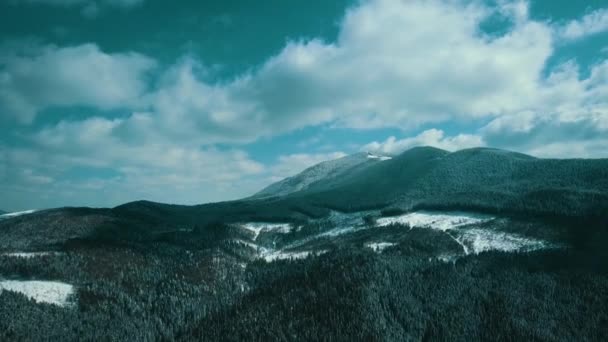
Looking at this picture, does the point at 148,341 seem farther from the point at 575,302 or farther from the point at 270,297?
the point at 575,302

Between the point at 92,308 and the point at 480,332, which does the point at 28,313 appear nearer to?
the point at 92,308

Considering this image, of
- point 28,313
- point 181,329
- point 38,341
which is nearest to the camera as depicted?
point 38,341

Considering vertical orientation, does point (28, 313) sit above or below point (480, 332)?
above

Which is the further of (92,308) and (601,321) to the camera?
(92,308)

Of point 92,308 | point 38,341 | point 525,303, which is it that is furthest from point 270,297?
point 525,303

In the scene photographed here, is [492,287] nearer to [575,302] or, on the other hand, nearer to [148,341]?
[575,302]

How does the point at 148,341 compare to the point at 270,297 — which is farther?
the point at 270,297

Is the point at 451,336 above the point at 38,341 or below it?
below

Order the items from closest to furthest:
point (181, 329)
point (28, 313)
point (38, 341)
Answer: point (38, 341) → point (28, 313) → point (181, 329)

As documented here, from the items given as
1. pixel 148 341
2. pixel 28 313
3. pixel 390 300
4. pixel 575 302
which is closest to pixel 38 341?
pixel 28 313
